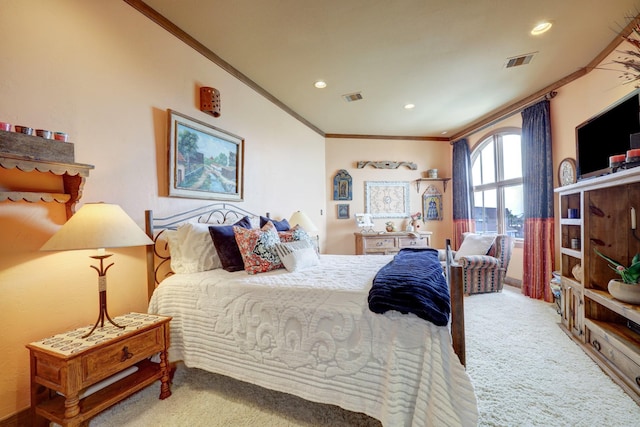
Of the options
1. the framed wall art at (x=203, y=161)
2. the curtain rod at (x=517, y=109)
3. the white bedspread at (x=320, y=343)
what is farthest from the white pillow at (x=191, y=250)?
the curtain rod at (x=517, y=109)

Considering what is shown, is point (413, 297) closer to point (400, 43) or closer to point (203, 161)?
point (203, 161)

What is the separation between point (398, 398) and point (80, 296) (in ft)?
6.62

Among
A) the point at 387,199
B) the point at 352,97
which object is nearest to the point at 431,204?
the point at 387,199

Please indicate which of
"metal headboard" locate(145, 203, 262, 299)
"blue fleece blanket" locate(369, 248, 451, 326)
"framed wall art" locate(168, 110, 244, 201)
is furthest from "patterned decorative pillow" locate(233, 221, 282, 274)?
"blue fleece blanket" locate(369, 248, 451, 326)

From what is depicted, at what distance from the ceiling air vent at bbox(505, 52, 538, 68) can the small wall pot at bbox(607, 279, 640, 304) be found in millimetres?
2437

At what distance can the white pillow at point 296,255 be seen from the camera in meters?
2.15

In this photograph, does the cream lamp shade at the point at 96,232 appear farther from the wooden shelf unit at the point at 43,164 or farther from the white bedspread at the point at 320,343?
the white bedspread at the point at 320,343

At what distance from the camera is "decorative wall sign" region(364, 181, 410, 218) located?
18.5 ft

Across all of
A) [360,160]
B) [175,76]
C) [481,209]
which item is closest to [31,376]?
[175,76]

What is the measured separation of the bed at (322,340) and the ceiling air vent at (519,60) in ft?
9.14

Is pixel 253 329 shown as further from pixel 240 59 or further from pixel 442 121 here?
pixel 442 121

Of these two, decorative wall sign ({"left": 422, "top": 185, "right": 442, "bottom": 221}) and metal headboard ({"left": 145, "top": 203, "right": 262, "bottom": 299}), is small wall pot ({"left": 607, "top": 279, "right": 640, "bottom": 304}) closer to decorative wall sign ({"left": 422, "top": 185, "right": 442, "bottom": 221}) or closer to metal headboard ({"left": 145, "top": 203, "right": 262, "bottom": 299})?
metal headboard ({"left": 145, "top": 203, "right": 262, "bottom": 299})

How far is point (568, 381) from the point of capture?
1879mm

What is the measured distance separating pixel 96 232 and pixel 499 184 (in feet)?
18.5
